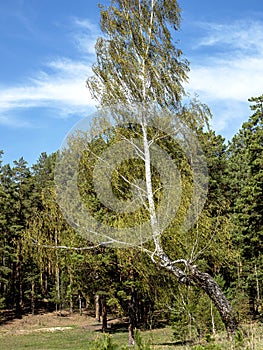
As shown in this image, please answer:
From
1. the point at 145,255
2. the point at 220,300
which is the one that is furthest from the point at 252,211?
the point at 220,300

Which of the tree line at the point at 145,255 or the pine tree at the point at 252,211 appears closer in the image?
the tree line at the point at 145,255

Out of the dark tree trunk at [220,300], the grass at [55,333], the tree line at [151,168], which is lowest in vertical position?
the grass at [55,333]

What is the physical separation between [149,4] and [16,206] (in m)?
21.1

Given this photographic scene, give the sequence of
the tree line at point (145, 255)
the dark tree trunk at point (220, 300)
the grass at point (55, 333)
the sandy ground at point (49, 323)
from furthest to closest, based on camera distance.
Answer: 1. the sandy ground at point (49, 323)
2. the grass at point (55, 333)
3. the tree line at point (145, 255)
4. the dark tree trunk at point (220, 300)

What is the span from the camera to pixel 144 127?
918 cm

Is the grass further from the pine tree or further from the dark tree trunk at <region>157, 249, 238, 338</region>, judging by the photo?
the dark tree trunk at <region>157, 249, 238, 338</region>

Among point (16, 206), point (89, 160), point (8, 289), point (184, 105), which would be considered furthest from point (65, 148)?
point (8, 289)

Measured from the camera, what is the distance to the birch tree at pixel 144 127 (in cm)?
920

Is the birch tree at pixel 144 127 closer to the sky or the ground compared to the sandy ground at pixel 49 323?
closer to the sky

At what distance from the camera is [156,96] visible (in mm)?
9328

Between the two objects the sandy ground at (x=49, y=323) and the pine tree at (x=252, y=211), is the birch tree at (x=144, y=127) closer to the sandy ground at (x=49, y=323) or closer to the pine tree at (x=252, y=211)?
the pine tree at (x=252, y=211)

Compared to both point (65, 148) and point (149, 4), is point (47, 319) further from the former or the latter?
point (149, 4)

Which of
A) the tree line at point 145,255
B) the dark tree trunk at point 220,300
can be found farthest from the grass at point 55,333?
the dark tree trunk at point 220,300

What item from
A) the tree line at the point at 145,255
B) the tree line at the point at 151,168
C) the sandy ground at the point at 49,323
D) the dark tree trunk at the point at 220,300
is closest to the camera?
the dark tree trunk at the point at 220,300
